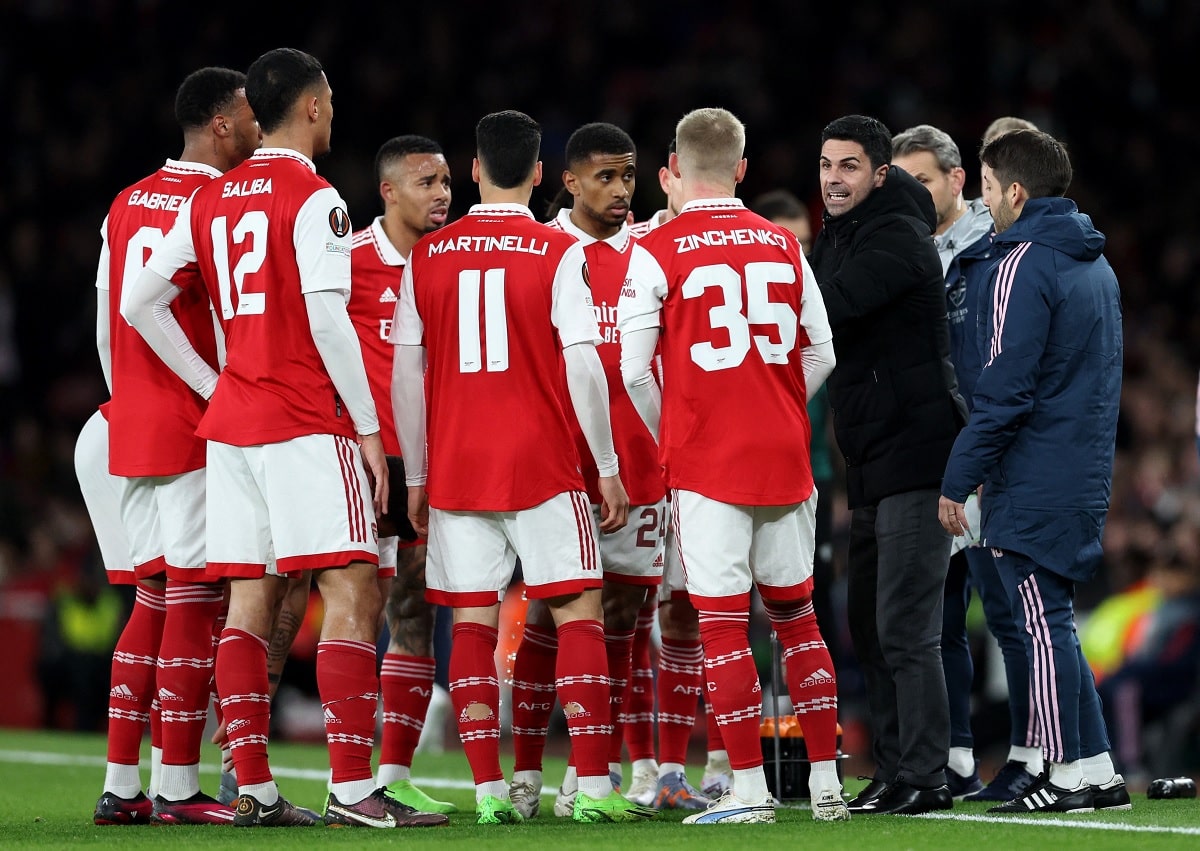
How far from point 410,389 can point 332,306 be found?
22.8 inches

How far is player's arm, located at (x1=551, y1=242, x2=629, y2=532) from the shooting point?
5969mm

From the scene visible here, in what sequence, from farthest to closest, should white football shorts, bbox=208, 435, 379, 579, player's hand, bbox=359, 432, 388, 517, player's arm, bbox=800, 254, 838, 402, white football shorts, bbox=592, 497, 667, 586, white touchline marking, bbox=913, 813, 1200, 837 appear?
white football shorts, bbox=592, 497, 667, 586, player's arm, bbox=800, 254, 838, 402, player's hand, bbox=359, 432, 388, 517, white football shorts, bbox=208, 435, 379, 579, white touchline marking, bbox=913, 813, 1200, 837

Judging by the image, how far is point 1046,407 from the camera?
19.6ft

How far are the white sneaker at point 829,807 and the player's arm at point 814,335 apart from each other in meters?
1.46

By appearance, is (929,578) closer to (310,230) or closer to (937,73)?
(310,230)

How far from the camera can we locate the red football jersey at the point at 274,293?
5.69 metres

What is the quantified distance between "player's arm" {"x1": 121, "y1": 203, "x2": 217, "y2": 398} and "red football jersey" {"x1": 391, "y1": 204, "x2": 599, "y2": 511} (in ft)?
2.80

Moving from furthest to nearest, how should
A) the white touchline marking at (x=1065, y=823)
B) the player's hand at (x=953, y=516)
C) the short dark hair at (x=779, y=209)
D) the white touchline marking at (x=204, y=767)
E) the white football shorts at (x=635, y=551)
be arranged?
the white touchline marking at (x=204, y=767) < the short dark hair at (x=779, y=209) < the white football shorts at (x=635, y=551) < the player's hand at (x=953, y=516) < the white touchline marking at (x=1065, y=823)

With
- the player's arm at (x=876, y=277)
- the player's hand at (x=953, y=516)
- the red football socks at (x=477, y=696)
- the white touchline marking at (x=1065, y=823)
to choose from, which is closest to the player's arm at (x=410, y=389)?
the red football socks at (x=477, y=696)

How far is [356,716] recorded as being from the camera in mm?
5691

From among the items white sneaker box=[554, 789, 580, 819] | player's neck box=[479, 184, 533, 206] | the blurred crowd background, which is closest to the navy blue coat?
player's neck box=[479, 184, 533, 206]

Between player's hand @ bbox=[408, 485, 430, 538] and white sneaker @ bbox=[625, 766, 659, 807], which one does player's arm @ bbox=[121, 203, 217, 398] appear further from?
white sneaker @ bbox=[625, 766, 659, 807]

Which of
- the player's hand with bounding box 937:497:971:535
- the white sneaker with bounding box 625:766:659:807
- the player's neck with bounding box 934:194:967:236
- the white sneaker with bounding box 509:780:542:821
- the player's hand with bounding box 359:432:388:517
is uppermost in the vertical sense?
the player's neck with bounding box 934:194:967:236

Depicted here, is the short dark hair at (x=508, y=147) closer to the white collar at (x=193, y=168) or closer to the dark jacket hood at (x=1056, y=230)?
the white collar at (x=193, y=168)
